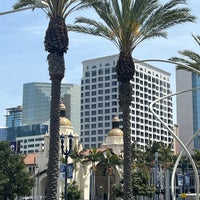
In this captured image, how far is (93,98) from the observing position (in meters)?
175

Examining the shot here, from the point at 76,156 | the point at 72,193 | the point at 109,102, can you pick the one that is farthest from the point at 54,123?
the point at 109,102

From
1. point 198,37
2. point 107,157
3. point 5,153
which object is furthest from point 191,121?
point 198,37

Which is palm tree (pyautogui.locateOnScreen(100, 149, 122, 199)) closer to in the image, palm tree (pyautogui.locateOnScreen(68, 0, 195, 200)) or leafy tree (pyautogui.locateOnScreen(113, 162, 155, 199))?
leafy tree (pyautogui.locateOnScreen(113, 162, 155, 199))

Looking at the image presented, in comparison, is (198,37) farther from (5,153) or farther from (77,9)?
(5,153)

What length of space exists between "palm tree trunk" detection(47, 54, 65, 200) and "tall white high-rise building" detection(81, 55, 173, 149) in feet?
446

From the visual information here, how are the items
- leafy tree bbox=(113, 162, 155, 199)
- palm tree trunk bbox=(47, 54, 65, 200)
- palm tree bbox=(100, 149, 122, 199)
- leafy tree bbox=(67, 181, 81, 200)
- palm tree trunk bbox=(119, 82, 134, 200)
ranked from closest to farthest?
1. palm tree trunk bbox=(47, 54, 65, 200)
2. palm tree trunk bbox=(119, 82, 134, 200)
3. leafy tree bbox=(113, 162, 155, 199)
4. leafy tree bbox=(67, 181, 81, 200)
5. palm tree bbox=(100, 149, 122, 199)

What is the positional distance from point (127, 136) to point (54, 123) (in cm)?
534

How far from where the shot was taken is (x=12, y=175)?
5797cm

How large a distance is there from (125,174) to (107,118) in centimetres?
13930

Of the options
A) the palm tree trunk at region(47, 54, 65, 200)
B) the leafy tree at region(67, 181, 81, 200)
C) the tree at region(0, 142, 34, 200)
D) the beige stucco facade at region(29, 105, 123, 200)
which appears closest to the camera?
the palm tree trunk at region(47, 54, 65, 200)

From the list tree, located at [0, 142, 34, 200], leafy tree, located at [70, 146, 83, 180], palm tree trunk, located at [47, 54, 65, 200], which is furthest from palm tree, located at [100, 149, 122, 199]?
palm tree trunk, located at [47, 54, 65, 200]

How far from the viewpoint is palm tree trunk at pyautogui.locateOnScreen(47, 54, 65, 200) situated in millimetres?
25656

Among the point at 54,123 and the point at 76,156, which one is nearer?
the point at 54,123

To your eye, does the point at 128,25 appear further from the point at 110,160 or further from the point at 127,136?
the point at 110,160
